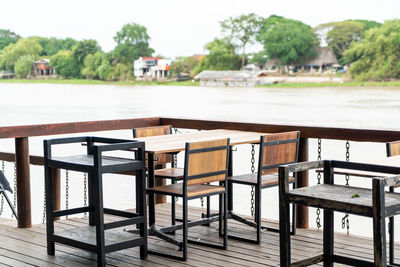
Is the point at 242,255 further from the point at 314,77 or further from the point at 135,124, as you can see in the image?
the point at 314,77

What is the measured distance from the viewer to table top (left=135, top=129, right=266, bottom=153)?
162 inches

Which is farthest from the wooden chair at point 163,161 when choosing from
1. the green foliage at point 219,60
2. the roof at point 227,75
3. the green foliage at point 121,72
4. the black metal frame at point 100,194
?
the green foliage at point 219,60

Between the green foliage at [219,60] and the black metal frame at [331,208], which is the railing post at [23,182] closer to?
the black metal frame at [331,208]

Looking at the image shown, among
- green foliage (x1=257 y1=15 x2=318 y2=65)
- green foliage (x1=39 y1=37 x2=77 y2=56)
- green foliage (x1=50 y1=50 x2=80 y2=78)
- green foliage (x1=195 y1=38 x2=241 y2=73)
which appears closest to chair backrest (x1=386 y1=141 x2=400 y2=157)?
green foliage (x1=50 y1=50 x2=80 y2=78)

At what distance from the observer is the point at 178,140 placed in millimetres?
4621

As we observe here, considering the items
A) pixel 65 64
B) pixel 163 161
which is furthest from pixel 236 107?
pixel 163 161

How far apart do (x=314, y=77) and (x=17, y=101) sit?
39.2 m

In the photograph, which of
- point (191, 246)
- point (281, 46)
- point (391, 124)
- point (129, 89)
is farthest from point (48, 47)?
point (191, 246)

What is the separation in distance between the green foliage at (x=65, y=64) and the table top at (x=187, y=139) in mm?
48099

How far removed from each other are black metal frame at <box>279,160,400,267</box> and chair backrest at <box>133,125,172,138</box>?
2194 millimetres

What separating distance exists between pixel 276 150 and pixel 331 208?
1.77m

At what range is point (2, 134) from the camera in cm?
444

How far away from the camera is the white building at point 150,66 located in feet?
232

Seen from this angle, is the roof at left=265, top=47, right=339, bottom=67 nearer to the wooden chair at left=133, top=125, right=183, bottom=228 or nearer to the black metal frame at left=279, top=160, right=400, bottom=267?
the wooden chair at left=133, top=125, right=183, bottom=228
